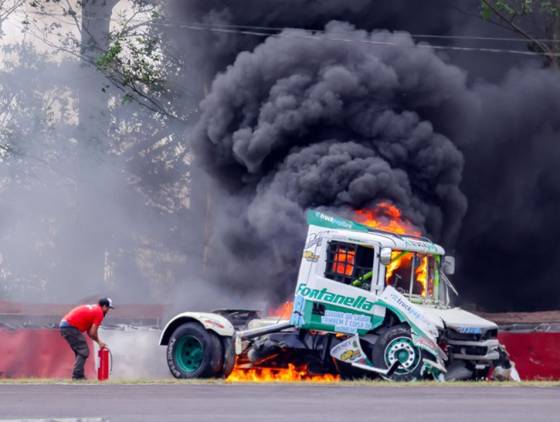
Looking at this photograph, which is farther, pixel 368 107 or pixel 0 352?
pixel 368 107

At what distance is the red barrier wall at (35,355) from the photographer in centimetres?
2184

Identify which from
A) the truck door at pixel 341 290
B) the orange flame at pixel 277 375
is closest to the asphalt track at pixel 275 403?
the truck door at pixel 341 290

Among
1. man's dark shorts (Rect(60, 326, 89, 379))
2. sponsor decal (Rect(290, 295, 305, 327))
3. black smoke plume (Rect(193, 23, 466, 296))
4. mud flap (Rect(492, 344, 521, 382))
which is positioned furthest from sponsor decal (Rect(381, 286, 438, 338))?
black smoke plume (Rect(193, 23, 466, 296))

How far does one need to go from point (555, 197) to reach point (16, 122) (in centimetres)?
2472

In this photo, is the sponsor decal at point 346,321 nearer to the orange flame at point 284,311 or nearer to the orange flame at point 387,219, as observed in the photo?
the orange flame at point 284,311

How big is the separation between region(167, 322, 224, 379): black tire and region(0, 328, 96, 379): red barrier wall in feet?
13.0

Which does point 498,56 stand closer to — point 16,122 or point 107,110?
point 107,110

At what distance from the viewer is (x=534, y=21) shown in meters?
31.6

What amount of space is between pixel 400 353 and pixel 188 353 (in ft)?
11.1

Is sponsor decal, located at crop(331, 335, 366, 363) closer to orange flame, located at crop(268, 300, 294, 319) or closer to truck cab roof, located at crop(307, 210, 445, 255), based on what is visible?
orange flame, located at crop(268, 300, 294, 319)

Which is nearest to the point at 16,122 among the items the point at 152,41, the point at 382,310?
the point at 152,41

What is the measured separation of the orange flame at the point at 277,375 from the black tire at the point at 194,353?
38 cm

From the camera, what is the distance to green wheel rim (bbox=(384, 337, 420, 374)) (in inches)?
663

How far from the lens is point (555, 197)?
29.9 m
